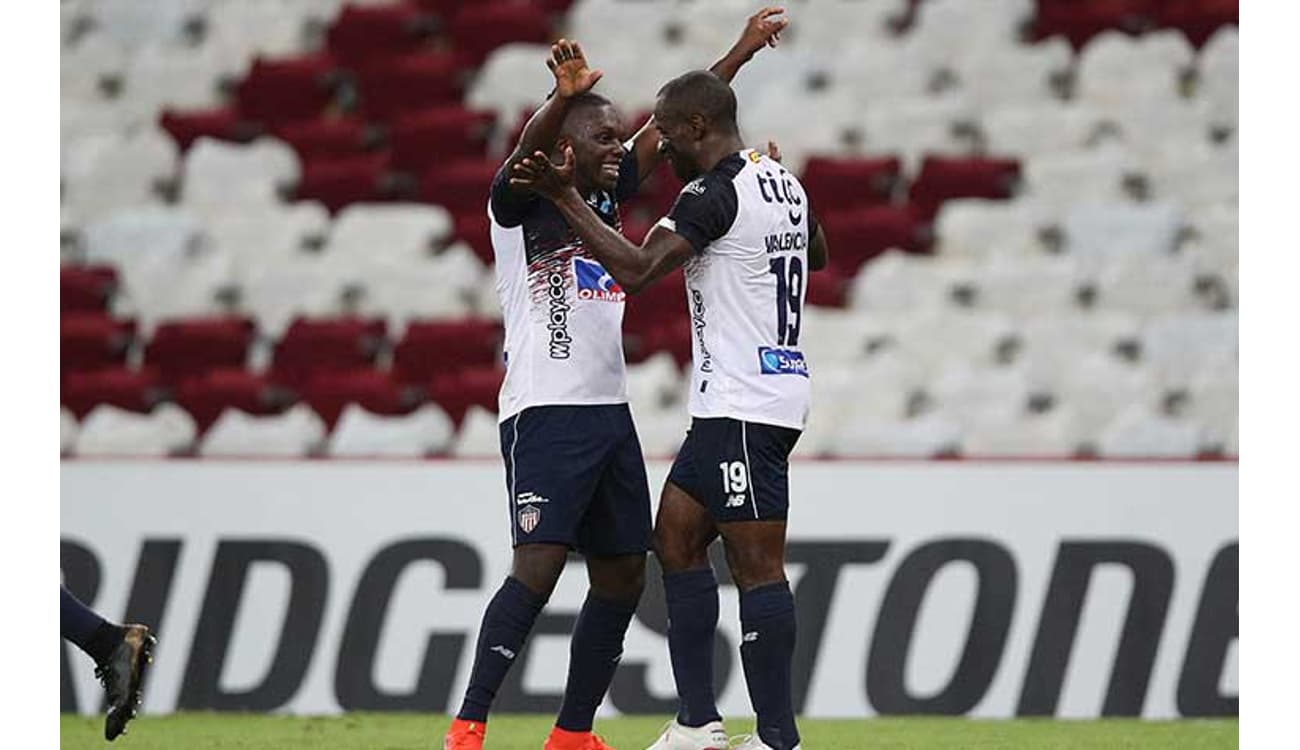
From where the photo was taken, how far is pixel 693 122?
18.3 feet

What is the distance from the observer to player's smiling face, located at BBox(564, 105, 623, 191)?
5.68 m

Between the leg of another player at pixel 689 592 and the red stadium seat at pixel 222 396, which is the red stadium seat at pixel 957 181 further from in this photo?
the leg of another player at pixel 689 592

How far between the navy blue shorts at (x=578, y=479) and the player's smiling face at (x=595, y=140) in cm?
69

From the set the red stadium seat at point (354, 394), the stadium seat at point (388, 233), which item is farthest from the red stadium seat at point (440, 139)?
the red stadium seat at point (354, 394)

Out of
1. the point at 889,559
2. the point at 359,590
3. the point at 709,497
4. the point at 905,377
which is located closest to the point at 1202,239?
the point at 905,377

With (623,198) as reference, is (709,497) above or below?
below

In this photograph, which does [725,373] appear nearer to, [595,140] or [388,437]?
[595,140]

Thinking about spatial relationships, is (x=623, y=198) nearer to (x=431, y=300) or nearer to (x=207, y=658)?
(x=207, y=658)

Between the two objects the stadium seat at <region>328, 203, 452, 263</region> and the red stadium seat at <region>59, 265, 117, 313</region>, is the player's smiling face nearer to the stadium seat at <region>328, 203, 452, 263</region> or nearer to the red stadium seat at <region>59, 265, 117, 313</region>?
the stadium seat at <region>328, 203, 452, 263</region>

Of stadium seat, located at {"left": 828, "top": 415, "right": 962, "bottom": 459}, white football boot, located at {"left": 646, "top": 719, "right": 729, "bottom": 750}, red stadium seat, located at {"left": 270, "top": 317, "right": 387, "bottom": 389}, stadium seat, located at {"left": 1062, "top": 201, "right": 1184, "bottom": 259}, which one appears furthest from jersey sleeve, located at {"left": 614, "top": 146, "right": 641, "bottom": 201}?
stadium seat, located at {"left": 1062, "top": 201, "right": 1184, "bottom": 259}

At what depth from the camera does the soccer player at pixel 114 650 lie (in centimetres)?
580

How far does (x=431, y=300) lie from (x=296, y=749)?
4.56 metres

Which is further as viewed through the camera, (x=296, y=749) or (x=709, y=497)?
(x=296, y=749)

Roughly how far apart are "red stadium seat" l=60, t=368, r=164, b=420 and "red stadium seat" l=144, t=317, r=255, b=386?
→ 0.21 meters
